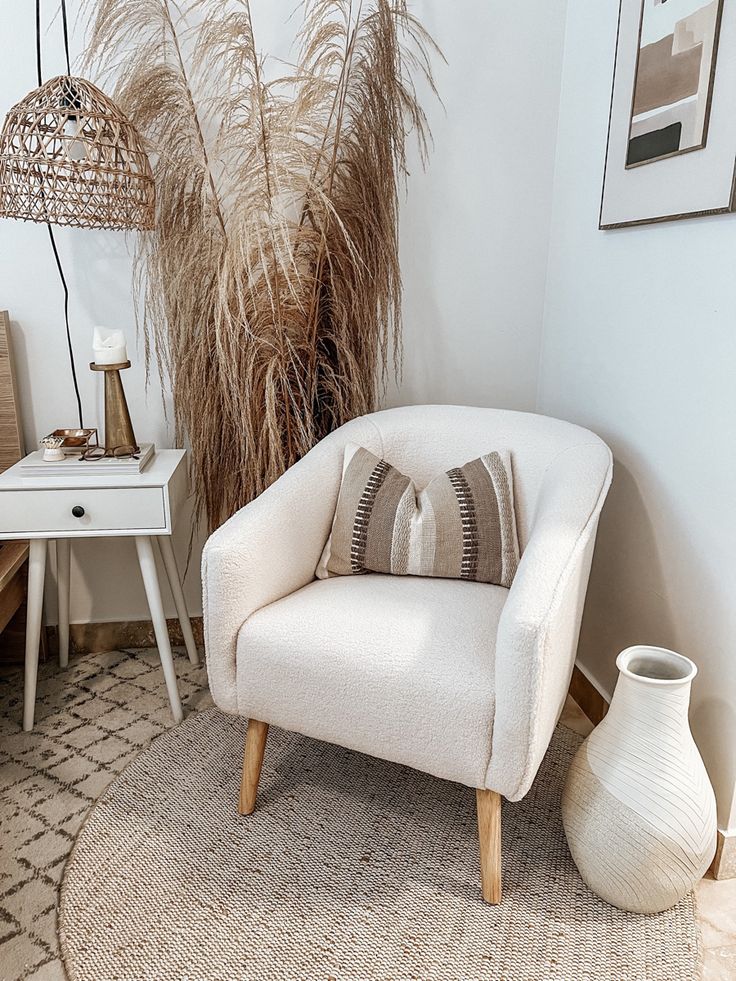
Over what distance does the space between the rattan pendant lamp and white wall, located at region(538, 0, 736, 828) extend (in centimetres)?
107

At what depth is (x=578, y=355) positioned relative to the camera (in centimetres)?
190

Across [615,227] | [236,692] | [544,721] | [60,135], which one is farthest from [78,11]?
[544,721]

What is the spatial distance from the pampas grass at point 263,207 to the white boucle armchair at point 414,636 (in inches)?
10.9

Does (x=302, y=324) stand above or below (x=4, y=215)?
below

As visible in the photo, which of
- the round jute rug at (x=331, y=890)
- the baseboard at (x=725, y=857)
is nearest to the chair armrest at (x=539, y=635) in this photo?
the round jute rug at (x=331, y=890)

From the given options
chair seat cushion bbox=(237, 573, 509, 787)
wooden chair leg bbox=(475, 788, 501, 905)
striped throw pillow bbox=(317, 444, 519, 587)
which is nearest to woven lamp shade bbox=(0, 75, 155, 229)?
striped throw pillow bbox=(317, 444, 519, 587)

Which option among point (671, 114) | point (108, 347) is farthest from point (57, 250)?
point (671, 114)

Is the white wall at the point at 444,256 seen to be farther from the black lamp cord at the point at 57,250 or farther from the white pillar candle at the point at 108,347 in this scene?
the white pillar candle at the point at 108,347

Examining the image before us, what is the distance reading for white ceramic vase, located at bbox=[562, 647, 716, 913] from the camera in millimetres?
1240

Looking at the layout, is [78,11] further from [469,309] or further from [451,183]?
[469,309]

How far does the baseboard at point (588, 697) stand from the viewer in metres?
1.82

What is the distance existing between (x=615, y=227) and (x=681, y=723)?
1.07m

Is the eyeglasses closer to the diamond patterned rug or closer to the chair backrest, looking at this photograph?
the chair backrest

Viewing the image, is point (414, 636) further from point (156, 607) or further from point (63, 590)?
point (63, 590)
